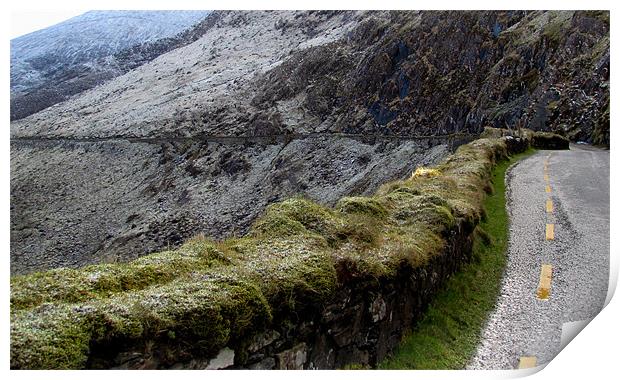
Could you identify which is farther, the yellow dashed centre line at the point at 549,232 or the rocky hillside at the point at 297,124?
the rocky hillside at the point at 297,124

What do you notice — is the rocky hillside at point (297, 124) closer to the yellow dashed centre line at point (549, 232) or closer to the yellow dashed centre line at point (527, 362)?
the yellow dashed centre line at point (549, 232)

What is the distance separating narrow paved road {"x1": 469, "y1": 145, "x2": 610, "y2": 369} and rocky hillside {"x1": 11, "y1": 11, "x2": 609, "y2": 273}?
3601 cm

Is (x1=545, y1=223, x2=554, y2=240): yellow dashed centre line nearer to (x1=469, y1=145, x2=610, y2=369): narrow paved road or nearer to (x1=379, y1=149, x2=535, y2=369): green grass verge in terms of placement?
(x1=469, y1=145, x2=610, y2=369): narrow paved road

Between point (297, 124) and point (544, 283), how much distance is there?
10201cm

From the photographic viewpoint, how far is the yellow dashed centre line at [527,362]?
986 centimetres

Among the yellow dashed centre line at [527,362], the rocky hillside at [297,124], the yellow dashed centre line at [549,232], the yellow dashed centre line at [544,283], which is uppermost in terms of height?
the yellow dashed centre line at [527,362]

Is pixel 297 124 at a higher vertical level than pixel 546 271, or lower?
lower

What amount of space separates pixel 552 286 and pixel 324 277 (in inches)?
255

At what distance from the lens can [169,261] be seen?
27.7 ft

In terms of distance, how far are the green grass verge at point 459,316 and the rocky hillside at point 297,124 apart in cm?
4275

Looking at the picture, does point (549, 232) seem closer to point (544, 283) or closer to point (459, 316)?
point (544, 283)

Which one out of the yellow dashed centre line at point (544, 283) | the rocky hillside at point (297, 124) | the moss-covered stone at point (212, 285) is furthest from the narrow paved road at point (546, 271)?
the rocky hillside at point (297, 124)

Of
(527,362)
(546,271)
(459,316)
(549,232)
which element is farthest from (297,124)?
(527,362)

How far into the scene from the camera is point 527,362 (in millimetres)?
9945
